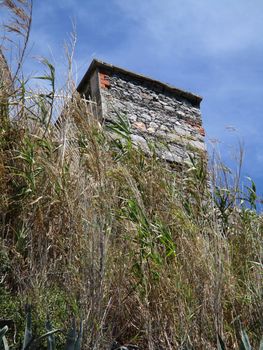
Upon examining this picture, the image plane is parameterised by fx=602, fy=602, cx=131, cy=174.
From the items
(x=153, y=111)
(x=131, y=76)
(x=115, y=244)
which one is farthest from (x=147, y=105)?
(x=115, y=244)

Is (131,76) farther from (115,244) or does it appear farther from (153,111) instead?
(115,244)

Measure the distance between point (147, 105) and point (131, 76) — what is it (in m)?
0.44

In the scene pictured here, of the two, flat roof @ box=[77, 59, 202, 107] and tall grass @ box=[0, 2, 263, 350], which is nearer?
tall grass @ box=[0, 2, 263, 350]

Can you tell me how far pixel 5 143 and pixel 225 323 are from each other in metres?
2.19

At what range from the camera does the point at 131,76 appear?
805 cm

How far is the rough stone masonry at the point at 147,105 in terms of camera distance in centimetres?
757

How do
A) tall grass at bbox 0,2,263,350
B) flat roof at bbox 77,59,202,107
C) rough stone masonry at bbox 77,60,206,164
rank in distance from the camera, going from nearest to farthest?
tall grass at bbox 0,2,263,350
rough stone masonry at bbox 77,60,206,164
flat roof at bbox 77,59,202,107

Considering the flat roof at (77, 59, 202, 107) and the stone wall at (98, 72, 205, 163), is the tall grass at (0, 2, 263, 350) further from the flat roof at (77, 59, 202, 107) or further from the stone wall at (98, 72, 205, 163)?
the flat roof at (77, 59, 202, 107)

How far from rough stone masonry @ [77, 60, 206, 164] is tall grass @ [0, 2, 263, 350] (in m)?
2.41

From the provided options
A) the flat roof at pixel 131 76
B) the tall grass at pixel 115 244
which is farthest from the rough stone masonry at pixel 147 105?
the tall grass at pixel 115 244

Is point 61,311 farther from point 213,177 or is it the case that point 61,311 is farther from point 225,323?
point 213,177

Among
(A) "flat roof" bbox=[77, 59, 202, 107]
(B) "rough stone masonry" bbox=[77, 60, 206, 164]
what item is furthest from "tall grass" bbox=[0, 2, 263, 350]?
(A) "flat roof" bbox=[77, 59, 202, 107]

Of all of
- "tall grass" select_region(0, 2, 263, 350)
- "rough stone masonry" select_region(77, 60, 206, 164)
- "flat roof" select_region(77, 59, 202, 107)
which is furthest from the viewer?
"flat roof" select_region(77, 59, 202, 107)

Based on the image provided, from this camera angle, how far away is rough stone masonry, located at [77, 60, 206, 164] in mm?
7570
